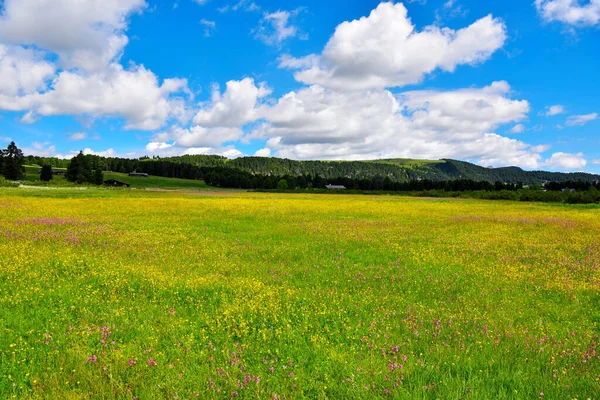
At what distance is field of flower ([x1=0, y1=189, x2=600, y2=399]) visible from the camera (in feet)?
17.1

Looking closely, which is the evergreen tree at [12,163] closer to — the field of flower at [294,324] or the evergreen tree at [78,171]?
the evergreen tree at [78,171]

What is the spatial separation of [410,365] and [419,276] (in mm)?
6111

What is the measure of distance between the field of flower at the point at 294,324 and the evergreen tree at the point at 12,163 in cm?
14489

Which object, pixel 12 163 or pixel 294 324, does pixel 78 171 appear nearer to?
pixel 12 163

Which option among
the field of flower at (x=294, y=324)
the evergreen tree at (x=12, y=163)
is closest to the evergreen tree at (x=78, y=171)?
the evergreen tree at (x=12, y=163)

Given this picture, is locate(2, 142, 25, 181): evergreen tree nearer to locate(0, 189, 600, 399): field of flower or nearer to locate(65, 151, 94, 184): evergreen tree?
locate(65, 151, 94, 184): evergreen tree

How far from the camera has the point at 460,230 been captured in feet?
76.3

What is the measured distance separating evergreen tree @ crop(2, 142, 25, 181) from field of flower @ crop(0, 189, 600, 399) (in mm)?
144890

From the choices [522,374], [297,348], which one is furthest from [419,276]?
[297,348]

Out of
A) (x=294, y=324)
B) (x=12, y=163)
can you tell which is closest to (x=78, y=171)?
(x=12, y=163)

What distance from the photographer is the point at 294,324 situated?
7.41 metres

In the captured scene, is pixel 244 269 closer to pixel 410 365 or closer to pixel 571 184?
pixel 410 365

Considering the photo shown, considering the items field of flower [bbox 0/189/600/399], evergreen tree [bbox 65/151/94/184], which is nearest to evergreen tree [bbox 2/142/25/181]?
evergreen tree [bbox 65/151/94/184]

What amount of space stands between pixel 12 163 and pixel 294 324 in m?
160
